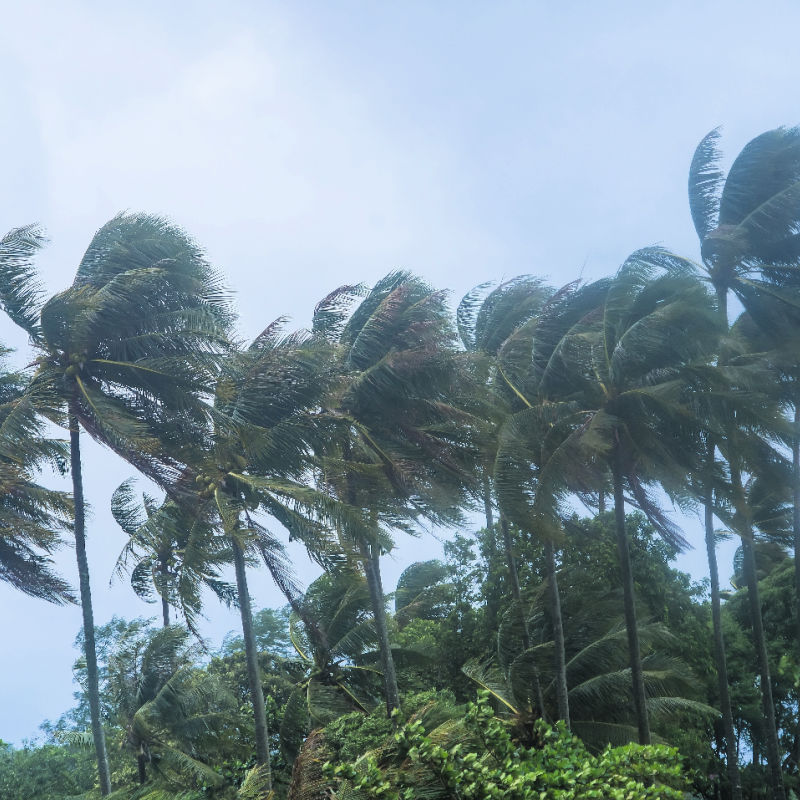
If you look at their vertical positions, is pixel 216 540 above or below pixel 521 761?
above

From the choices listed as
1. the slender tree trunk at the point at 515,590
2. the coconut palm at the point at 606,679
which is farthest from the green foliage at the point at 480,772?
the coconut palm at the point at 606,679

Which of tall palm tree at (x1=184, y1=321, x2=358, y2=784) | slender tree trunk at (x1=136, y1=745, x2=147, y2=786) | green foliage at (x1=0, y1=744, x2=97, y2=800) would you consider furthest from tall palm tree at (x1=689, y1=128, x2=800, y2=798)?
green foliage at (x1=0, y1=744, x2=97, y2=800)

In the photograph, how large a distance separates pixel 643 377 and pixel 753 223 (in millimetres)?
5559

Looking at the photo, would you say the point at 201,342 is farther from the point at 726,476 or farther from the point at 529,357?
the point at 726,476

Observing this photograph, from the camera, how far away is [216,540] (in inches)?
621

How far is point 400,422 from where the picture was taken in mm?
18688

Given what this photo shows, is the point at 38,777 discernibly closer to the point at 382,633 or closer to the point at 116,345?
the point at 382,633

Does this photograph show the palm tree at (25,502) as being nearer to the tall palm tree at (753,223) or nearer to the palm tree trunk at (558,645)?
the palm tree trunk at (558,645)

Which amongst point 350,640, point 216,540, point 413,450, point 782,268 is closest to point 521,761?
point 216,540

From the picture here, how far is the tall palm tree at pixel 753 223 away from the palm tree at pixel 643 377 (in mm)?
3768

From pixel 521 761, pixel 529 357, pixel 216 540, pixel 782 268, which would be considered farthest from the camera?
pixel 782 268

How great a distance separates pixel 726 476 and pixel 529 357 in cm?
441

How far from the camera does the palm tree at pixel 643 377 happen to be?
16.2m

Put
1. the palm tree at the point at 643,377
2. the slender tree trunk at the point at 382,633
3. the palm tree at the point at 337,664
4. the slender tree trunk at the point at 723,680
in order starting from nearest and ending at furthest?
the palm tree at the point at 643,377 → the slender tree trunk at the point at 382,633 → the slender tree trunk at the point at 723,680 → the palm tree at the point at 337,664
